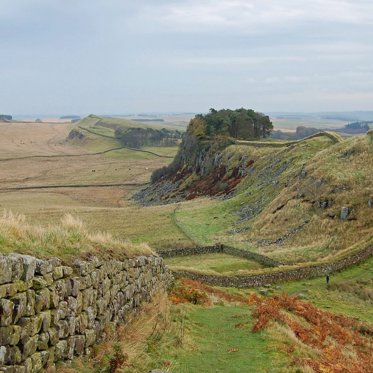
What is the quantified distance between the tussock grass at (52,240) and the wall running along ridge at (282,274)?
17055mm

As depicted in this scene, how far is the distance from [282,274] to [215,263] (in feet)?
29.2

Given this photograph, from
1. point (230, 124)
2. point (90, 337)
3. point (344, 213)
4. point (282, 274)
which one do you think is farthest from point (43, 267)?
point (230, 124)

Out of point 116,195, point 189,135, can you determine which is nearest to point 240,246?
point 116,195

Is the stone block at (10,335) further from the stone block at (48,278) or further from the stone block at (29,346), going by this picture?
the stone block at (48,278)

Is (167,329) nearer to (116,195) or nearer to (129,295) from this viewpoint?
(129,295)

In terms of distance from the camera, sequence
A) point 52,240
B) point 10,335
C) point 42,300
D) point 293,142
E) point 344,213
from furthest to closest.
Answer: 1. point 293,142
2. point 344,213
3. point 52,240
4. point 42,300
5. point 10,335

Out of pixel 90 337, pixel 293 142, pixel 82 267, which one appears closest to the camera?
pixel 82 267

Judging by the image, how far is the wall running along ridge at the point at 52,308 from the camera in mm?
10984

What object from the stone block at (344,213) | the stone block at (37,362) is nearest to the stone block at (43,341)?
the stone block at (37,362)

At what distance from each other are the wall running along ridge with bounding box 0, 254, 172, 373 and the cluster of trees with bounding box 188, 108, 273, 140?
11907 centimetres

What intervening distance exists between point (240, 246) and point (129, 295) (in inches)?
1504

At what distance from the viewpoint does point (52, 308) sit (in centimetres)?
1277

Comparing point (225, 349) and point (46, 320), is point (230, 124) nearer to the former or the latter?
point (225, 349)

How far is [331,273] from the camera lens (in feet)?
142
